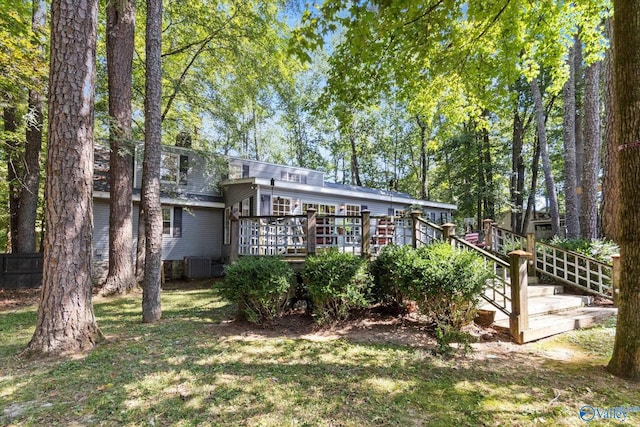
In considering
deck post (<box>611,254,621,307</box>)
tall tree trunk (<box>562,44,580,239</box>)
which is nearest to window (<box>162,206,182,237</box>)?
deck post (<box>611,254,621,307</box>)

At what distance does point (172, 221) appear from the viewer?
42.8 ft

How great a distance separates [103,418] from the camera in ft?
8.45

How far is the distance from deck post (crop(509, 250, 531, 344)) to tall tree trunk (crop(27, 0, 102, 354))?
5.75 m

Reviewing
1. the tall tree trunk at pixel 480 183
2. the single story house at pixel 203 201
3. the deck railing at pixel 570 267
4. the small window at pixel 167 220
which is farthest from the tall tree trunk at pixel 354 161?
the deck railing at pixel 570 267

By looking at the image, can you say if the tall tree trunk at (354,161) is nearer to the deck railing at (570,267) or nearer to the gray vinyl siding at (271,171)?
the gray vinyl siding at (271,171)

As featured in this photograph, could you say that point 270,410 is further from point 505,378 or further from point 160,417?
point 505,378

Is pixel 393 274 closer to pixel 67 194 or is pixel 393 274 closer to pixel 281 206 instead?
pixel 67 194

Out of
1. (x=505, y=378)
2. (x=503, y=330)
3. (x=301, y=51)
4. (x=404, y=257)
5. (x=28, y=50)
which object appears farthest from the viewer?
(x=28, y=50)

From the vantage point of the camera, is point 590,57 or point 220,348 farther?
point 590,57

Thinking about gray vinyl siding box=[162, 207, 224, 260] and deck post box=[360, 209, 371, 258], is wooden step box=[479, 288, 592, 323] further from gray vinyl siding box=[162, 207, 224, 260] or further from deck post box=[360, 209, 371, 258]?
gray vinyl siding box=[162, 207, 224, 260]

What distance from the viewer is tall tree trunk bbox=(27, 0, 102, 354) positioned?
3.92m

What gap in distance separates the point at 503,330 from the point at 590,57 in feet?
17.6

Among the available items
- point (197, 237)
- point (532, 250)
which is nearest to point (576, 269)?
point (532, 250)

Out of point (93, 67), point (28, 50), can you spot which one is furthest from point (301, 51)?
point (28, 50)
